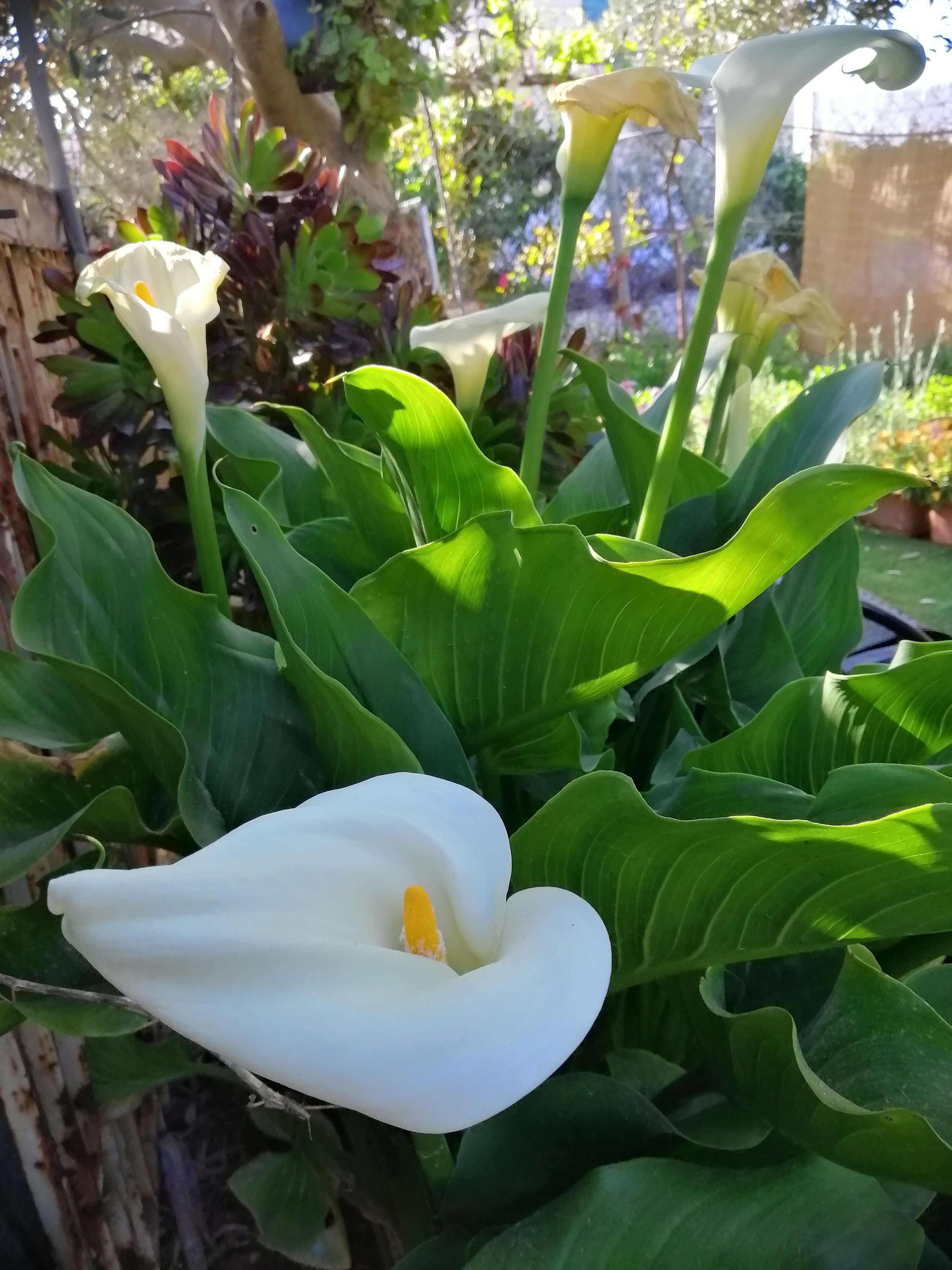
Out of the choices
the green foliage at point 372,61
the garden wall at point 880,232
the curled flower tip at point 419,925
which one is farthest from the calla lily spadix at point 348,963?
the garden wall at point 880,232

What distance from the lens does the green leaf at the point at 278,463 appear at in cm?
55

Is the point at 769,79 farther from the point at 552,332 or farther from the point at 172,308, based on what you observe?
the point at 172,308

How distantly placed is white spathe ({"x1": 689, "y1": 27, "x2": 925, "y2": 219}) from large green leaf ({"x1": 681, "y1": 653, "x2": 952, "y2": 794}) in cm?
23

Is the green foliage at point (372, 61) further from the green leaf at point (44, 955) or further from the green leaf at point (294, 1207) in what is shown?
the green leaf at point (294, 1207)

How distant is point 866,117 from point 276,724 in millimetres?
3974

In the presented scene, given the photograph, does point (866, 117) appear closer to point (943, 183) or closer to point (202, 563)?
point (943, 183)

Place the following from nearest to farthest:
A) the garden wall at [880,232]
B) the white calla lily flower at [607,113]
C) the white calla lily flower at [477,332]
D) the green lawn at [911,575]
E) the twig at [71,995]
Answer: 1. the twig at [71,995]
2. the white calla lily flower at [607,113]
3. the white calla lily flower at [477,332]
4. the green lawn at [911,575]
5. the garden wall at [880,232]

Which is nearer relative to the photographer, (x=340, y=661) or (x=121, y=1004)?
(x=121, y=1004)

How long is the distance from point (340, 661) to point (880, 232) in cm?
389

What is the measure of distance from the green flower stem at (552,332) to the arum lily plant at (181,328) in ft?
0.57

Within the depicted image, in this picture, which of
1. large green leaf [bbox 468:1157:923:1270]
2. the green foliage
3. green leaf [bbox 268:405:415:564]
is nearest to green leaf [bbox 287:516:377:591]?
green leaf [bbox 268:405:415:564]

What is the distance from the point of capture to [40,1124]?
1.62 feet

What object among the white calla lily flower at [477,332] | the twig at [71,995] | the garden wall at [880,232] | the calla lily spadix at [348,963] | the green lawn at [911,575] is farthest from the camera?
the garden wall at [880,232]

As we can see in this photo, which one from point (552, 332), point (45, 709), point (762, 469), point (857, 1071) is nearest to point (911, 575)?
point (762, 469)
